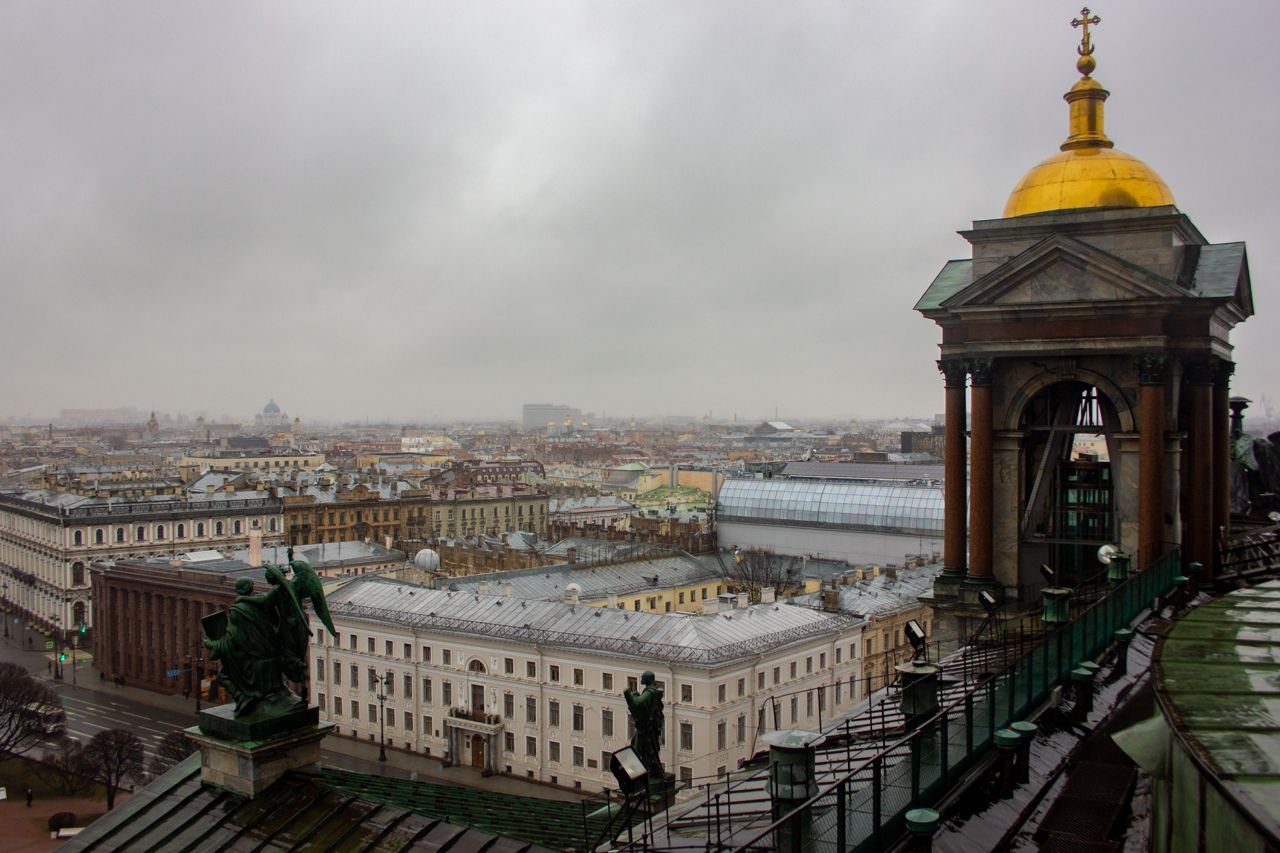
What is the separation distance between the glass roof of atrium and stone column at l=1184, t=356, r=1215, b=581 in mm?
59259

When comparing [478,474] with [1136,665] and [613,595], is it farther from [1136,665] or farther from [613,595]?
[1136,665]

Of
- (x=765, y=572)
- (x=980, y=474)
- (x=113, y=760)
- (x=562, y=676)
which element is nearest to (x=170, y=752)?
(x=113, y=760)

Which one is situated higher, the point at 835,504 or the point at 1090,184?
the point at 1090,184

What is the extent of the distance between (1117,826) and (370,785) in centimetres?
936

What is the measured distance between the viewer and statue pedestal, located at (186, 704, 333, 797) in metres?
14.0

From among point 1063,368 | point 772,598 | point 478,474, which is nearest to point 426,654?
point 772,598

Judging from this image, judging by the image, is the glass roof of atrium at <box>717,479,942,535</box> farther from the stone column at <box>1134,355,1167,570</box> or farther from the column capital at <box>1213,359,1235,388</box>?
the stone column at <box>1134,355,1167,570</box>

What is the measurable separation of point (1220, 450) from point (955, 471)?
7.50m

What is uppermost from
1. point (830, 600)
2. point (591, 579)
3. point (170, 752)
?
point (591, 579)

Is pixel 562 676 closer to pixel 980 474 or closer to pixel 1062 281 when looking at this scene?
pixel 980 474

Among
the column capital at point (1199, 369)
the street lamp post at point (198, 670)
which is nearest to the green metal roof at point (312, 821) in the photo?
the column capital at point (1199, 369)

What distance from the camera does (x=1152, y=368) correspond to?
24828mm

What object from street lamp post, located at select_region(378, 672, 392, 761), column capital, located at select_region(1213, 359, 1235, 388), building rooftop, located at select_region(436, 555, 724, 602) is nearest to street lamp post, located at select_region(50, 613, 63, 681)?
building rooftop, located at select_region(436, 555, 724, 602)

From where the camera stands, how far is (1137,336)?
25000mm
